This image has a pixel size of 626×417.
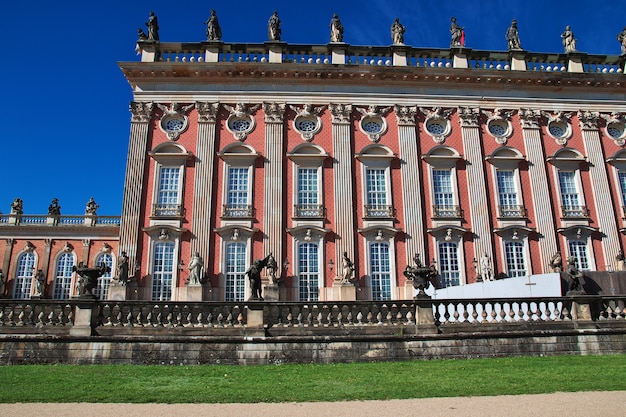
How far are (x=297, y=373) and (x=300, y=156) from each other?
53.0 feet

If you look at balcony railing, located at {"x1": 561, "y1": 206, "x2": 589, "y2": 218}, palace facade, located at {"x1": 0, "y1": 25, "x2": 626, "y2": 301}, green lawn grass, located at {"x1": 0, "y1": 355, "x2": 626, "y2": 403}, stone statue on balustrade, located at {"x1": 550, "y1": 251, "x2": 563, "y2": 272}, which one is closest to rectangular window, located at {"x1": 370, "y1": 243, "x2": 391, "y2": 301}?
palace facade, located at {"x1": 0, "y1": 25, "x2": 626, "y2": 301}

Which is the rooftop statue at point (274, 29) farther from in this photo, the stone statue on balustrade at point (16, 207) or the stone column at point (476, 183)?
the stone statue on balustrade at point (16, 207)

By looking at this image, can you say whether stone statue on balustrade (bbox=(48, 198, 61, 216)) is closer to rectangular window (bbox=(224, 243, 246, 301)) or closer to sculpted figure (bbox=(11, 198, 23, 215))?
sculpted figure (bbox=(11, 198, 23, 215))

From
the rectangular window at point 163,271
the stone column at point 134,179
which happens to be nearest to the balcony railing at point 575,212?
the rectangular window at point 163,271

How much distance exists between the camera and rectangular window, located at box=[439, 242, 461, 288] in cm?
2608

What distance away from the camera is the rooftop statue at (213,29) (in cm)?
2880

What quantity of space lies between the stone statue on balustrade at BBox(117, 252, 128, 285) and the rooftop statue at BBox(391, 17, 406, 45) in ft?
62.8

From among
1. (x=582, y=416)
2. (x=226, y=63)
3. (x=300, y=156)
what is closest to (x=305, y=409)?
(x=582, y=416)

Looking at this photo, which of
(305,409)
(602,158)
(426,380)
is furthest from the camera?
(602,158)

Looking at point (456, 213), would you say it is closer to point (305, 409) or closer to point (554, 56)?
point (554, 56)

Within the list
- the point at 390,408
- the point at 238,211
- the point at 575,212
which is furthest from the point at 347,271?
the point at 390,408

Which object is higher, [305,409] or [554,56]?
[554,56]

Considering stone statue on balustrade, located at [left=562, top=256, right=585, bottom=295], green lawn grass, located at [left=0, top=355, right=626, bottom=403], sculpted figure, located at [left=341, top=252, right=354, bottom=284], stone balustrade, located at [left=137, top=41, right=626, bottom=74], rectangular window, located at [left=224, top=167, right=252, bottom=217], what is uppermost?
stone balustrade, located at [left=137, top=41, right=626, bottom=74]

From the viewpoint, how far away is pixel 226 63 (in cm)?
2744
